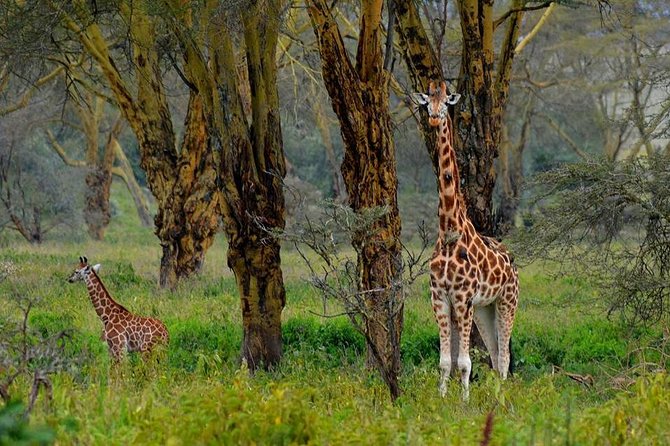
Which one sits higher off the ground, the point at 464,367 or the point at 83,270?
the point at 83,270

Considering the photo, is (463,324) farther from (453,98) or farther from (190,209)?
(190,209)

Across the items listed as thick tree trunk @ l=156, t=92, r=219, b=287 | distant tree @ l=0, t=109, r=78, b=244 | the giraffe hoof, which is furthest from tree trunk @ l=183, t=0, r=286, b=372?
distant tree @ l=0, t=109, r=78, b=244

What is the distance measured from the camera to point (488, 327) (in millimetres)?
11094

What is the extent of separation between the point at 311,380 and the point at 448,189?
206 centimetres

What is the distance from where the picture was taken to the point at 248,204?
11.6m

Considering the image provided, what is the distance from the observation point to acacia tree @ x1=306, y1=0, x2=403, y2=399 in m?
10.7

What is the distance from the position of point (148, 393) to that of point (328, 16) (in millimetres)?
5371

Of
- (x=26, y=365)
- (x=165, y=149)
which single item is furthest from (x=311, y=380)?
(x=165, y=149)

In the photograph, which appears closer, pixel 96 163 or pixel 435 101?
pixel 435 101

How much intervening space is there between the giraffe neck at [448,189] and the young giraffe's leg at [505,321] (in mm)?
975

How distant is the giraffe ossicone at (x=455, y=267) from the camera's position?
977cm

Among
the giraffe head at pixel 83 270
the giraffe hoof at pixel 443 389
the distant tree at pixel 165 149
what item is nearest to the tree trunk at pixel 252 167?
the giraffe head at pixel 83 270

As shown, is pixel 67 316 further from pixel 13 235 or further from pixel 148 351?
pixel 13 235

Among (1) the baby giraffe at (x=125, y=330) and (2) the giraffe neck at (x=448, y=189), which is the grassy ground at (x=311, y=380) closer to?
(1) the baby giraffe at (x=125, y=330)
